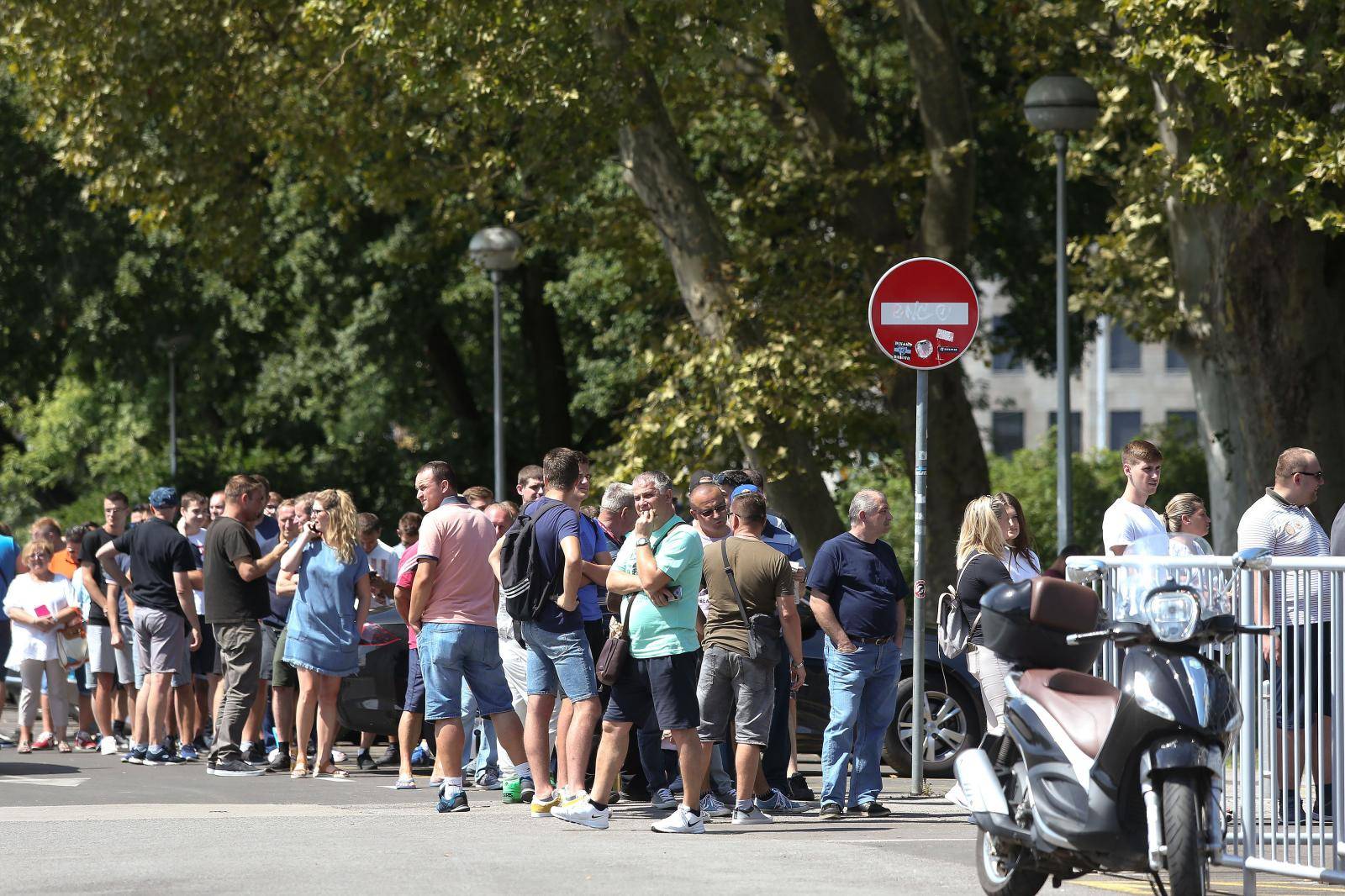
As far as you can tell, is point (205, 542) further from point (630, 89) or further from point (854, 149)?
point (854, 149)

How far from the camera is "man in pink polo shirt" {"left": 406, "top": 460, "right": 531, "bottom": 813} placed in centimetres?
1028

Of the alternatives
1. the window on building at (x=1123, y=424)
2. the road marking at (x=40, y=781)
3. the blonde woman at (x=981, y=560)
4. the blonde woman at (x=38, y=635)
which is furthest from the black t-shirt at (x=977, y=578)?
the window on building at (x=1123, y=424)

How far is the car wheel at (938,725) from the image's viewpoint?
12.4 metres

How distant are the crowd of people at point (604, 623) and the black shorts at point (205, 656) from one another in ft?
1.66

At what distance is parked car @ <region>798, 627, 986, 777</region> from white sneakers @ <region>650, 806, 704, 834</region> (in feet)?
10.4

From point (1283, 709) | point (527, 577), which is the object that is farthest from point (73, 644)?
point (1283, 709)

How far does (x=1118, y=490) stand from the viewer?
30.1m

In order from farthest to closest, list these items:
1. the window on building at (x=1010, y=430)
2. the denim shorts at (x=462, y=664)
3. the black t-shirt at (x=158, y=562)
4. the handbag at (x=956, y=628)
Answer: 1. the window on building at (x=1010, y=430)
2. the black t-shirt at (x=158, y=562)
3. the denim shorts at (x=462, y=664)
4. the handbag at (x=956, y=628)

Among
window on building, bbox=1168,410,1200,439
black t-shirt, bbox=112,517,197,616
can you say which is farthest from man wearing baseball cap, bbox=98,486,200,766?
window on building, bbox=1168,410,1200,439

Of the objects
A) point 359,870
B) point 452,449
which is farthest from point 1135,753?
point 452,449

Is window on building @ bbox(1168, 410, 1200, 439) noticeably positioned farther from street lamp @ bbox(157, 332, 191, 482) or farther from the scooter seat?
the scooter seat

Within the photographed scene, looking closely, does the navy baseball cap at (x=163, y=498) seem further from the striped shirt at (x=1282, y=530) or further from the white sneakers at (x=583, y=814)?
the striped shirt at (x=1282, y=530)

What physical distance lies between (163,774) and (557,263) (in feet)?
51.3

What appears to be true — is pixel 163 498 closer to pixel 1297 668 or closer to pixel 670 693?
pixel 670 693
